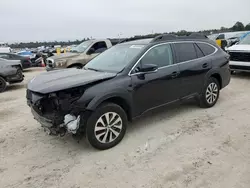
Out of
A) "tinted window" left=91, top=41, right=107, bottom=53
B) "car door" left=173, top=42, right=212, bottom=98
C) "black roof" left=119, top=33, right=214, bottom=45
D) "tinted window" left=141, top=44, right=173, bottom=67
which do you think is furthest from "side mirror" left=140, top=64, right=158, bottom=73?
"tinted window" left=91, top=41, right=107, bottom=53

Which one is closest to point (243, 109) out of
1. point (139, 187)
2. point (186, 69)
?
point (186, 69)

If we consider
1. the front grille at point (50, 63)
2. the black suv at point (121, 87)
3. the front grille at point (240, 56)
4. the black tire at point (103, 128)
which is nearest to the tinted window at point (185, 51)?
the black suv at point (121, 87)

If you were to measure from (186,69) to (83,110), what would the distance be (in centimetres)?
247

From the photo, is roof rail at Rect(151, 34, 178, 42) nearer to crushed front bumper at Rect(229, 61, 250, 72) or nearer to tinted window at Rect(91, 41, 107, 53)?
crushed front bumper at Rect(229, 61, 250, 72)

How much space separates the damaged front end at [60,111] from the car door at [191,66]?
7.56ft

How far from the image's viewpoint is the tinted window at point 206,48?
17.7 ft

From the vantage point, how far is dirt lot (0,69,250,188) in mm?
2982

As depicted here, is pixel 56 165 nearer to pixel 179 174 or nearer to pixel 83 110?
pixel 83 110

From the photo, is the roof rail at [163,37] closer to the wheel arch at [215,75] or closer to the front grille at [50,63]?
the wheel arch at [215,75]

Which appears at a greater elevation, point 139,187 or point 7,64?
point 7,64

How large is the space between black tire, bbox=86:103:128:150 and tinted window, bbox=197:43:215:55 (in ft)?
9.02

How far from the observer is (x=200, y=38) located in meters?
5.53

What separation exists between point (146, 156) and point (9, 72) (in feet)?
25.2

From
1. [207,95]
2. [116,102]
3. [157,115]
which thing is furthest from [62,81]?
[207,95]
